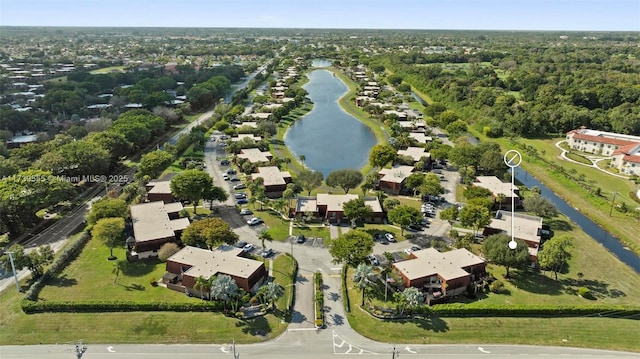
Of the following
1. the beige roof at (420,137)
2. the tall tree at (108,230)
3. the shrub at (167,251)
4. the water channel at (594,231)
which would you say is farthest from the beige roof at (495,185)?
the tall tree at (108,230)

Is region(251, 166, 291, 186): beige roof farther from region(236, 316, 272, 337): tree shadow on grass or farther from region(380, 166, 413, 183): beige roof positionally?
region(236, 316, 272, 337): tree shadow on grass

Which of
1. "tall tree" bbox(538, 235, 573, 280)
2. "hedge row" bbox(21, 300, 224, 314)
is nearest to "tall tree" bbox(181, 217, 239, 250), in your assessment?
"hedge row" bbox(21, 300, 224, 314)

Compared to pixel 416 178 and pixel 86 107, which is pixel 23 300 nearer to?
pixel 416 178

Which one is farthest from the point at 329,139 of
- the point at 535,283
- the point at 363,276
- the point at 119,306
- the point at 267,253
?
the point at 119,306

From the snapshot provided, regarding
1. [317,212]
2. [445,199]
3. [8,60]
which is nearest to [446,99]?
[445,199]

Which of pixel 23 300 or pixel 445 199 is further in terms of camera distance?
pixel 445 199

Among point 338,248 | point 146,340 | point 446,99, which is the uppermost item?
point 446,99

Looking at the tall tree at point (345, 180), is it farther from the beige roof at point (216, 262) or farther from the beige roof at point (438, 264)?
the beige roof at point (216, 262)
